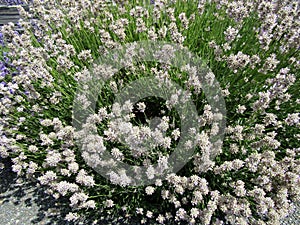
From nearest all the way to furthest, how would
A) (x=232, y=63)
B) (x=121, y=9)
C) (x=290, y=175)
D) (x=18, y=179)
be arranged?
(x=290, y=175)
(x=232, y=63)
(x=18, y=179)
(x=121, y=9)

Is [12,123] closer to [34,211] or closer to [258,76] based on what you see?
[34,211]

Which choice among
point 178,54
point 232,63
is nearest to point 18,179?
point 178,54

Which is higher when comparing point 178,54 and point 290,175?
point 178,54

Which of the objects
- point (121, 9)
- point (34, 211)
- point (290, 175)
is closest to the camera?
point (290, 175)

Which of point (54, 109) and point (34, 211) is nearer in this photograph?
point (34, 211)

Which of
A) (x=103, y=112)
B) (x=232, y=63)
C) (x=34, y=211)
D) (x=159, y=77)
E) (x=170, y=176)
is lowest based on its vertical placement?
(x=34, y=211)

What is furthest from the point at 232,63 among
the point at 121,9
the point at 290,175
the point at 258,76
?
the point at 121,9

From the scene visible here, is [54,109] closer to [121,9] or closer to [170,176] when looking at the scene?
[121,9]
